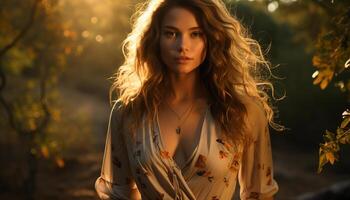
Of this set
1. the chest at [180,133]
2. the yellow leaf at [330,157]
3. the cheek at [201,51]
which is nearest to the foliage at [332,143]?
the yellow leaf at [330,157]

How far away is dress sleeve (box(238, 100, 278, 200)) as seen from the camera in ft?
9.66

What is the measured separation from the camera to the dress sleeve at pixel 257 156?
2.94m

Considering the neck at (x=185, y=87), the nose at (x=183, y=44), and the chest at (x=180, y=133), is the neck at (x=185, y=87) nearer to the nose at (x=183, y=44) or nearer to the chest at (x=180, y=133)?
the chest at (x=180, y=133)

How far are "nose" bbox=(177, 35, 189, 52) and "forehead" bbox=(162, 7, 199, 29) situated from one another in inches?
2.0

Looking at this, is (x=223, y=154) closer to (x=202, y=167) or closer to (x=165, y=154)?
(x=202, y=167)

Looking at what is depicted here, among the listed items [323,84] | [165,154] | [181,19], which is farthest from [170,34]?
[323,84]

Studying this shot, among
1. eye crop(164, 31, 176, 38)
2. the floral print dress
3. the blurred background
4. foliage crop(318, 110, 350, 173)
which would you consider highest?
eye crop(164, 31, 176, 38)

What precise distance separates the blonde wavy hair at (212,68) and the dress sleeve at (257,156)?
5 centimetres

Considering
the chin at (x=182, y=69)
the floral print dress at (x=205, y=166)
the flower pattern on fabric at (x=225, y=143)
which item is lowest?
the floral print dress at (x=205, y=166)

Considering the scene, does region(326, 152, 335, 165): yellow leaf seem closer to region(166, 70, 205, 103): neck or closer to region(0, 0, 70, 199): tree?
region(166, 70, 205, 103): neck

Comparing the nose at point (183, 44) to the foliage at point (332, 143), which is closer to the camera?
the foliage at point (332, 143)

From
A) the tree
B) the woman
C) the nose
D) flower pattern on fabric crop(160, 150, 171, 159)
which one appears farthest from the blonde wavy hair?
the tree

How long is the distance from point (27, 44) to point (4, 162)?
2401mm

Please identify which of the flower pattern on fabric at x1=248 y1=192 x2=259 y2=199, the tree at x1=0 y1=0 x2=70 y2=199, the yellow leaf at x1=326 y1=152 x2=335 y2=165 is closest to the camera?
the yellow leaf at x1=326 y1=152 x2=335 y2=165
